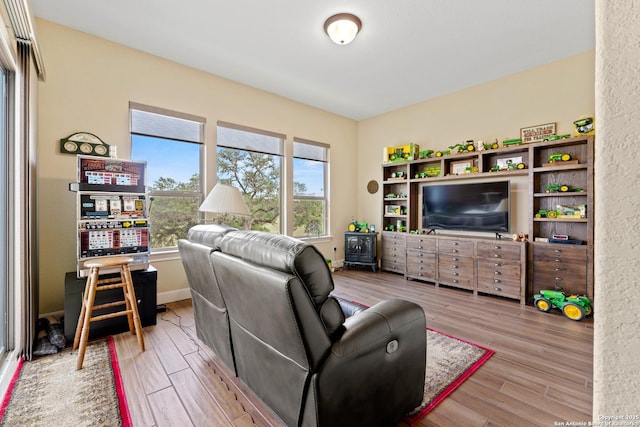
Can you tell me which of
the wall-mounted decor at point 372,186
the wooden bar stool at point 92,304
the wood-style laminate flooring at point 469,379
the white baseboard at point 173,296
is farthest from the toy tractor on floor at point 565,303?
the white baseboard at point 173,296

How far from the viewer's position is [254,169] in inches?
175

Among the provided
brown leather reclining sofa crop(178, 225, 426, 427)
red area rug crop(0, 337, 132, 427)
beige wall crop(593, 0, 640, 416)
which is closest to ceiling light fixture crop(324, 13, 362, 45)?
brown leather reclining sofa crop(178, 225, 426, 427)

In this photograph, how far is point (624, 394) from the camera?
0.40 m

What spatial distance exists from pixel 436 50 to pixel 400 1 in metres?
0.99

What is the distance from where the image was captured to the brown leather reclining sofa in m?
1.22

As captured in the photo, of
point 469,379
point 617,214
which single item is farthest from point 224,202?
point 617,214

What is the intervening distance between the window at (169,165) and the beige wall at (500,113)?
328cm

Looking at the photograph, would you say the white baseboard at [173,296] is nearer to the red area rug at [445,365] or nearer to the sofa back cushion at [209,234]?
the sofa back cushion at [209,234]

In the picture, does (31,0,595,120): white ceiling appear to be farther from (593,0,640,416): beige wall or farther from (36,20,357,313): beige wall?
(593,0,640,416): beige wall

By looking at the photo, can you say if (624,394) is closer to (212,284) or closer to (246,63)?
(212,284)

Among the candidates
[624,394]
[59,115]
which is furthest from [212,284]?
[59,115]

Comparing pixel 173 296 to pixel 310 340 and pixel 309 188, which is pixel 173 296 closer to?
pixel 309 188

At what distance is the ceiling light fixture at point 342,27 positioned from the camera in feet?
8.89

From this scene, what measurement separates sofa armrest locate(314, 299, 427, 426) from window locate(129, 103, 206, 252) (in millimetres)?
2953
